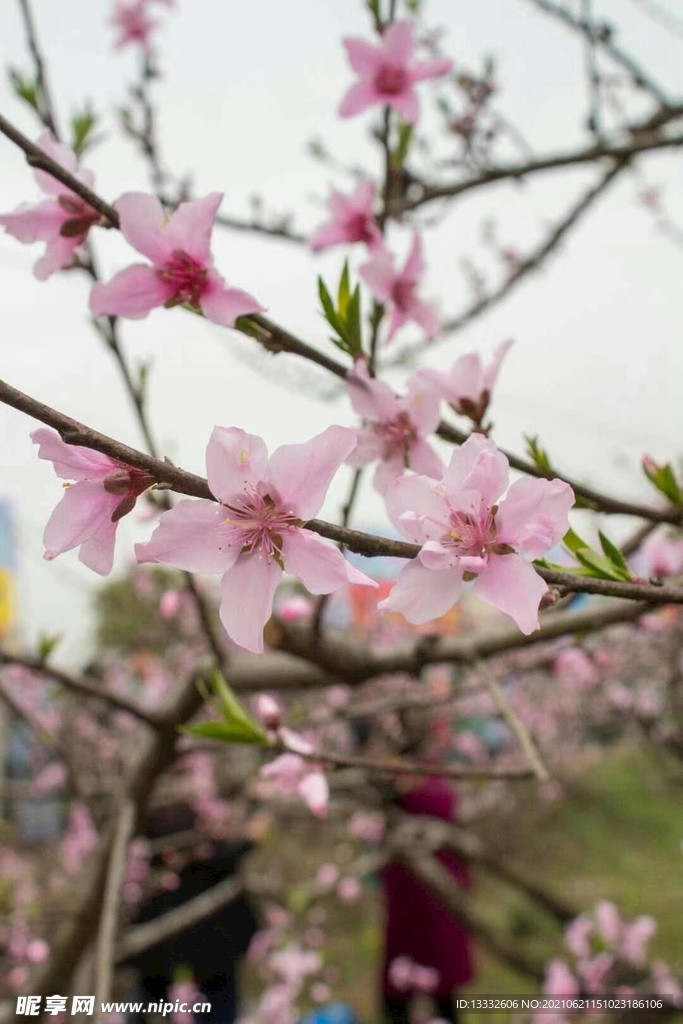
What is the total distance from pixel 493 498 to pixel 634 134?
1.87 meters

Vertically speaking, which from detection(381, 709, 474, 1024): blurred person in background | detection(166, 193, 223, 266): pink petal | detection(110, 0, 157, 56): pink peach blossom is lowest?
detection(381, 709, 474, 1024): blurred person in background

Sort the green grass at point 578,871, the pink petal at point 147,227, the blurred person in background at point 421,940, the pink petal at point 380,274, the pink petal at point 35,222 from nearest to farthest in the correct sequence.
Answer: the pink petal at point 147,227, the pink petal at point 35,222, the pink petal at point 380,274, the blurred person in background at point 421,940, the green grass at point 578,871

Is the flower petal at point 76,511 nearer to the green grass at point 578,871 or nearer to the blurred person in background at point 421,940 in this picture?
the blurred person in background at point 421,940

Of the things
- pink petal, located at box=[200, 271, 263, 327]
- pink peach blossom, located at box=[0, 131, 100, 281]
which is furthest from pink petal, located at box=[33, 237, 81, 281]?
pink petal, located at box=[200, 271, 263, 327]

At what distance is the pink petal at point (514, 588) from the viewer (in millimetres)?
543

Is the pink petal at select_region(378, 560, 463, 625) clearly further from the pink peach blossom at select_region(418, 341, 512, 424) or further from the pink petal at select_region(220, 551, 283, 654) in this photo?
the pink peach blossom at select_region(418, 341, 512, 424)

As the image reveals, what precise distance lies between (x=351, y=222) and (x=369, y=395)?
499 mm

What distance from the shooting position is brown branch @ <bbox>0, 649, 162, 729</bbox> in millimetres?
1377

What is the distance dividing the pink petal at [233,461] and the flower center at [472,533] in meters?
0.17

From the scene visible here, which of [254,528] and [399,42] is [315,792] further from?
[399,42]

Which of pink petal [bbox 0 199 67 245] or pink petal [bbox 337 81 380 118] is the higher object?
pink petal [bbox 337 81 380 118]

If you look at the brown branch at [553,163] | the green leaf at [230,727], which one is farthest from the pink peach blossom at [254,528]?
the brown branch at [553,163]

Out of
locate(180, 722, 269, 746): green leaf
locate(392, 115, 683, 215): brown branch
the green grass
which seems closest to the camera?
locate(180, 722, 269, 746): green leaf

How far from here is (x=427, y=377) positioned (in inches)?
35.0
